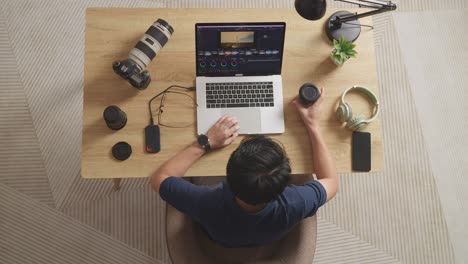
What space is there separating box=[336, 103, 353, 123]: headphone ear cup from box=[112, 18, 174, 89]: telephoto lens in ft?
2.38

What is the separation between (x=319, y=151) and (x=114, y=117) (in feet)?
2.55

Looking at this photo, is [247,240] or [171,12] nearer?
[247,240]

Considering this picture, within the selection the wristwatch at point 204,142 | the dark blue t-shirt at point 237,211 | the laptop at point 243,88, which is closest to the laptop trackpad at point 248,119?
the laptop at point 243,88

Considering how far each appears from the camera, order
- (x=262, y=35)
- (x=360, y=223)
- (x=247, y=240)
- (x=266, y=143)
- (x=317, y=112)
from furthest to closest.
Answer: (x=360, y=223) → (x=317, y=112) → (x=262, y=35) → (x=247, y=240) → (x=266, y=143)

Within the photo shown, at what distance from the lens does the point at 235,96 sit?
1.59 meters

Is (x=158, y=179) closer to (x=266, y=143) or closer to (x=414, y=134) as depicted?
(x=266, y=143)

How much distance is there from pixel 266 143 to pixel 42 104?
64.4 inches

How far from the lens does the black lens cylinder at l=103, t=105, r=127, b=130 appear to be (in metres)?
1.48

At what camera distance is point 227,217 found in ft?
4.15

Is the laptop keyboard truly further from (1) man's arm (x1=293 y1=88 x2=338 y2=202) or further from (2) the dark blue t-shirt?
(2) the dark blue t-shirt

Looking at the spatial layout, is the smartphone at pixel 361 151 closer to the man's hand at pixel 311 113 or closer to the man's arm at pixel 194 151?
the man's hand at pixel 311 113

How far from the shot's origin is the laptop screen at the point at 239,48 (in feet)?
4.65

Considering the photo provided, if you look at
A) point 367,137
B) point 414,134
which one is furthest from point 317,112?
point 414,134

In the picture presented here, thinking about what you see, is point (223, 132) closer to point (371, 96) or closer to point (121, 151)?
point (121, 151)
